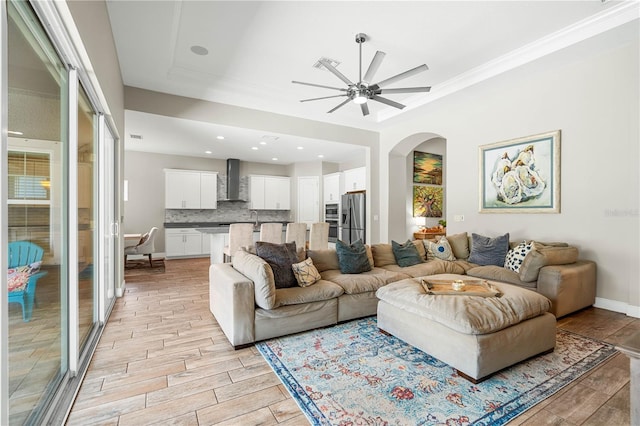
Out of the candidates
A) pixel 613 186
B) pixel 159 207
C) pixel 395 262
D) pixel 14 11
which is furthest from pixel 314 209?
pixel 14 11

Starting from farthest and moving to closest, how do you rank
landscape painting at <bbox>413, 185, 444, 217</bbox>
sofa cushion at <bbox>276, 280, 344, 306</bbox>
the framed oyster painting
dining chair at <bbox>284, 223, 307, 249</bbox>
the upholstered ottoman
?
landscape painting at <bbox>413, 185, 444, 217</bbox>
dining chair at <bbox>284, 223, 307, 249</bbox>
the framed oyster painting
sofa cushion at <bbox>276, 280, 344, 306</bbox>
the upholstered ottoman

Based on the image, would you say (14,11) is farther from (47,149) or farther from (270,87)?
(270,87)

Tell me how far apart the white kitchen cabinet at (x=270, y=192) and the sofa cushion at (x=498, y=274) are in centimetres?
594

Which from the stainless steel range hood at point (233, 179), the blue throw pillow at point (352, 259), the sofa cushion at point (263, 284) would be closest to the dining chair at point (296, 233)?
the blue throw pillow at point (352, 259)

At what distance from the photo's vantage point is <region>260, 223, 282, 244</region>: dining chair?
194 inches

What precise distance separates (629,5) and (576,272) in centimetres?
267

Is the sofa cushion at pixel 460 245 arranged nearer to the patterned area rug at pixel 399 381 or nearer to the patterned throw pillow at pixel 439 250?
the patterned throw pillow at pixel 439 250

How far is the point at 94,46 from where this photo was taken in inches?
86.4

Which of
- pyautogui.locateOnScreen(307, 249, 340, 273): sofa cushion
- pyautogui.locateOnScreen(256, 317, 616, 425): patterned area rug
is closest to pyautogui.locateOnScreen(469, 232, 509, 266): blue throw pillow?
pyautogui.locateOnScreen(256, 317, 616, 425): patterned area rug

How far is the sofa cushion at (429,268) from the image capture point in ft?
12.3

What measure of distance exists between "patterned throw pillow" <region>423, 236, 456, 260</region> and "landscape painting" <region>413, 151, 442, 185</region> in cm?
319

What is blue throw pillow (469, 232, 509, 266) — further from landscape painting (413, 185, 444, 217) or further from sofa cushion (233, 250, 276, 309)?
sofa cushion (233, 250, 276, 309)

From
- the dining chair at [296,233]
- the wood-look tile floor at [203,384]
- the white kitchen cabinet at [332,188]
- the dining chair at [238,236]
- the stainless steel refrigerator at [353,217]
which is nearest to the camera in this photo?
the wood-look tile floor at [203,384]

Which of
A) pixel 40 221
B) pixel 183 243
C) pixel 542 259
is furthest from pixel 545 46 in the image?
pixel 183 243
